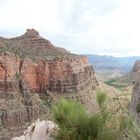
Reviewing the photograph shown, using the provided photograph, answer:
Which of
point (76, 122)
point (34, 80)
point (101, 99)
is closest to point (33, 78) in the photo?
point (34, 80)

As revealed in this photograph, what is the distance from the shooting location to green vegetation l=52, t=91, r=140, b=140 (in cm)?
1088

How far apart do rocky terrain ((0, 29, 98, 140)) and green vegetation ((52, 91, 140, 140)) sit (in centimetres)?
5080

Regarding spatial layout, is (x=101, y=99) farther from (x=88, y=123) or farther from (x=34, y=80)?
(x=34, y=80)

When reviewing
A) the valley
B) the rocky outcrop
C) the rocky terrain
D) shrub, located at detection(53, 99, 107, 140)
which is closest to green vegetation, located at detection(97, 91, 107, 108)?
shrub, located at detection(53, 99, 107, 140)

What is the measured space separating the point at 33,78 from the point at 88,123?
82.0 m

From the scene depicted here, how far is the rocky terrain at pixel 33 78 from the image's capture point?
74.4 m

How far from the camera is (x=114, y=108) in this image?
1231 centimetres

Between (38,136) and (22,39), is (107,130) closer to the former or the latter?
(38,136)

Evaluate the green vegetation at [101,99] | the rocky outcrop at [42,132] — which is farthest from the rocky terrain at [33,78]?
the green vegetation at [101,99]

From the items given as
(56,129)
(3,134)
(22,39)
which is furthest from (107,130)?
(22,39)

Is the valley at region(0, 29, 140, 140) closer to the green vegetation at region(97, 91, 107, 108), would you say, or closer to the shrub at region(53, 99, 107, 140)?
the green vegetation at region(97, 91, 107, 108)

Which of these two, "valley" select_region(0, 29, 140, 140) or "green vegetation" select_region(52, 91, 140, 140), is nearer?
"green vegetation" select_region(52, 91, 140, 140)

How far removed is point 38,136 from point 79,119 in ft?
11.0

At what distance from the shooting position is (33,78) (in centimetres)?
9344
